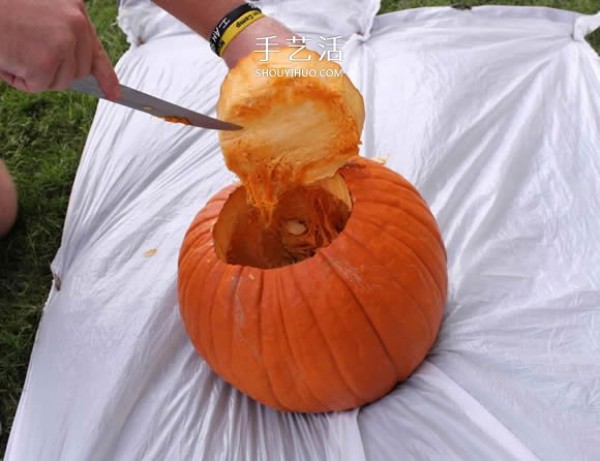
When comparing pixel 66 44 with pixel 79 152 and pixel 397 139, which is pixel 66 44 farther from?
pixel 79 152

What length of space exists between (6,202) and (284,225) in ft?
2.00

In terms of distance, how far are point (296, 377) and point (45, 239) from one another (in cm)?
69

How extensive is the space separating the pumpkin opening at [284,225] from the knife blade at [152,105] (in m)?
0.10

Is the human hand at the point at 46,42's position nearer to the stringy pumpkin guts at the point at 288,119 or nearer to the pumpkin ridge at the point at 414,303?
the stringy pumpkin guts at the point at 288,119

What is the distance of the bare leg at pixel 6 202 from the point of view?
3.90 feet

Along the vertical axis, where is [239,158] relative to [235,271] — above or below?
above

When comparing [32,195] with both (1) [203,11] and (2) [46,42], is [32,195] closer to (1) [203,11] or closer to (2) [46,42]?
(1) [203,11]

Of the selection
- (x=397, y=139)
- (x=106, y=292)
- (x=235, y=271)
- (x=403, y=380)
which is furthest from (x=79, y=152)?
(x=403, y=380)

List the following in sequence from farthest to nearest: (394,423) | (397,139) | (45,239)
Result: (45,239) → (397,139) → (394,423)

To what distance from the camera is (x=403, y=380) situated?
84cm

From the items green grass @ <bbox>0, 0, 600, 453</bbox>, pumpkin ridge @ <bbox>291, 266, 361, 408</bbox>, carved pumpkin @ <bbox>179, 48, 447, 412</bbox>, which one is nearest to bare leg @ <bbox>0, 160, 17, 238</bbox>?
green grass @ <bbox>0, 0, 600, 453</bbox>

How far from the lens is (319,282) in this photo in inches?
28.7

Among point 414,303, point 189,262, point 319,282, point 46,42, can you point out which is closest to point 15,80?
point 46,42

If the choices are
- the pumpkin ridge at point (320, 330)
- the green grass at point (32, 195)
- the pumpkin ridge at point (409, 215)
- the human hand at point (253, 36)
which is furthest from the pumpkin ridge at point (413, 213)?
the green grass at point (32, 195)
